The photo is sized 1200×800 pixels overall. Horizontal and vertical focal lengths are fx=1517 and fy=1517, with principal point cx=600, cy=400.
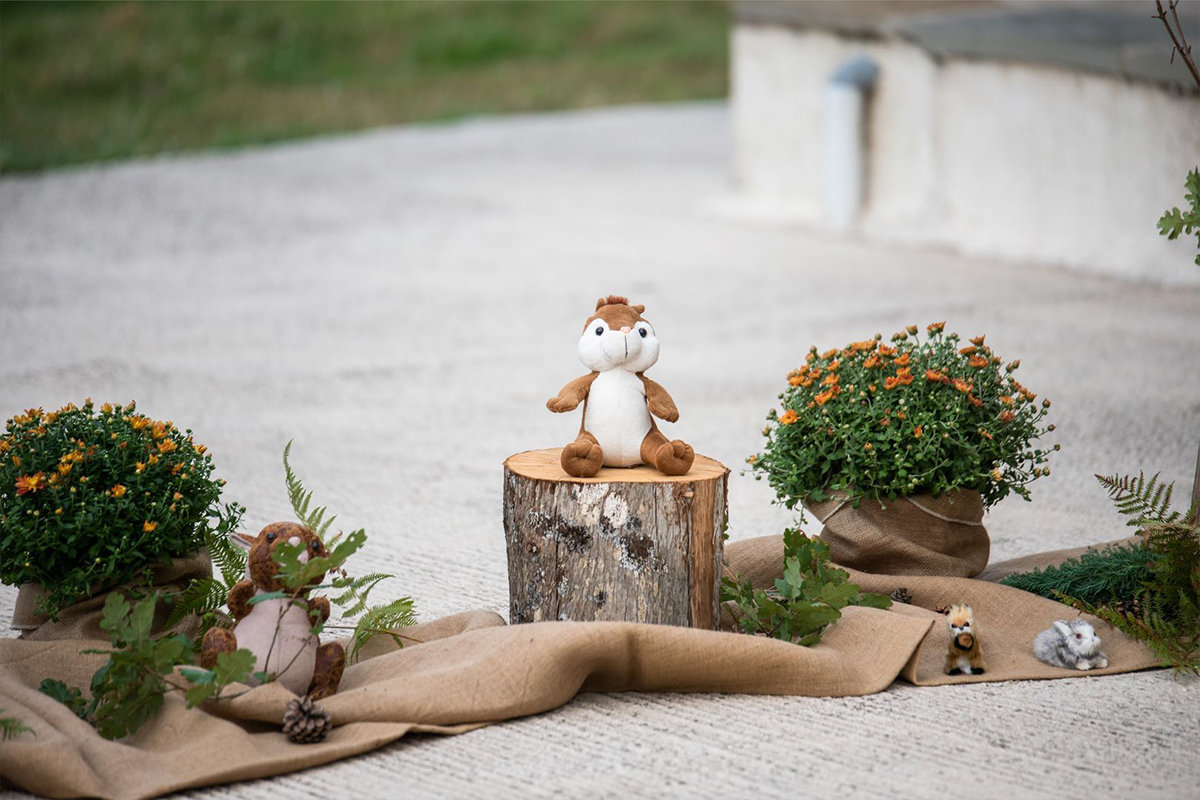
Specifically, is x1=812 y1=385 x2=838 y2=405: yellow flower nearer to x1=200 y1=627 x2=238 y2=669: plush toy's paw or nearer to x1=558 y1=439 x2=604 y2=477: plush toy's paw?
x1=558 y1=439 x2=604 y2=477: plush toy's paw

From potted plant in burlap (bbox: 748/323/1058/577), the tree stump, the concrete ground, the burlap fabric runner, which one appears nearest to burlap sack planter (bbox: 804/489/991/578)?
potted plant in burlap (bbox: 748/323/1058/577)

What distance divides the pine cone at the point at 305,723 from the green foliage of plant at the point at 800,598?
1.13 metres

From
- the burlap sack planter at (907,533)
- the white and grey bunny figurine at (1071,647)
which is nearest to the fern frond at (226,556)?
the burlap sack planter at (907,533)

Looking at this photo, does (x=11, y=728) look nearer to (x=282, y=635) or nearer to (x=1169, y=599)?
A: (x=282, y=635)

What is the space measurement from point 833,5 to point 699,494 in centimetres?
857

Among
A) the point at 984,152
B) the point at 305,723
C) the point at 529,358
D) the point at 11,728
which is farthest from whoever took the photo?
the point at 984,152

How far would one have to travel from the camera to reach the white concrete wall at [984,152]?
9102mm

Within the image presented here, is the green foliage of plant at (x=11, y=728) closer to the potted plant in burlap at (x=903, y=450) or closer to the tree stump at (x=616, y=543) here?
the tree stump at (x=616, y=543)

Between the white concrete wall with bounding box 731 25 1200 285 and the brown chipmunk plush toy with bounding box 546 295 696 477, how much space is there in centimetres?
592

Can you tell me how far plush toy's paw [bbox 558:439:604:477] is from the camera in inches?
144

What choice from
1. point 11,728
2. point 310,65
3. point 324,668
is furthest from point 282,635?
point 310,65

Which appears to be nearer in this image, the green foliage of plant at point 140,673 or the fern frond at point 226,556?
the green foliage of plant at point 140,673

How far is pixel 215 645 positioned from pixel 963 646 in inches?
69.8

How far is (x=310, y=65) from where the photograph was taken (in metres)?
20.7
